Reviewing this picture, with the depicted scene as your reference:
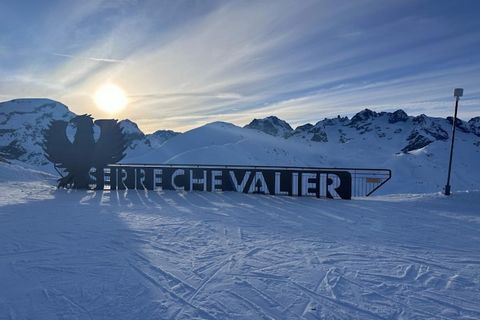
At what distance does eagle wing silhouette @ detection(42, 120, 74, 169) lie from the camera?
51.9ft

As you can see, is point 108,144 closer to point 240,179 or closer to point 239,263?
point 240,179

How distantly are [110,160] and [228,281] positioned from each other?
1307 centimetres

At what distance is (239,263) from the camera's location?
18.7ft

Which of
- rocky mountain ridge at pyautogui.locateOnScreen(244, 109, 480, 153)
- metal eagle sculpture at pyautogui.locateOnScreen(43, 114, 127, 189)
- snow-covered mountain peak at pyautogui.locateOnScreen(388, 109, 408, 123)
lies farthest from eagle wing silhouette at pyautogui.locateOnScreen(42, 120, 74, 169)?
snow-covered mountain peak at pyautogui.locateOnScreen(388, 109, 408, 123)

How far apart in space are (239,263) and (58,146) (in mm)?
14007

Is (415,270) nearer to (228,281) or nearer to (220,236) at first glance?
(228,281)

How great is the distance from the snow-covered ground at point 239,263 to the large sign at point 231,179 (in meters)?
3.09

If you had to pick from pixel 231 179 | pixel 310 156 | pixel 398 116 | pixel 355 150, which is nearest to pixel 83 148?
pixel 231 179

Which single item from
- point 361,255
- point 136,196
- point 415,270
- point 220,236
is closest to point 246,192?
point 136,196

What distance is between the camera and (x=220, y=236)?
24.5 ft

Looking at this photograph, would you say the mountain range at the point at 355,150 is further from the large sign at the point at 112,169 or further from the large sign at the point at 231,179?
the large sign at the point at 231,179

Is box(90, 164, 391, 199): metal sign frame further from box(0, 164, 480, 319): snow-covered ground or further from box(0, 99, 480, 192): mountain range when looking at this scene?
box(0, 99, 480, 192): mountain range

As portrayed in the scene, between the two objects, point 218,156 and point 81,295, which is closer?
point 81,295

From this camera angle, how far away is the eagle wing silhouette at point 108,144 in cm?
1599
